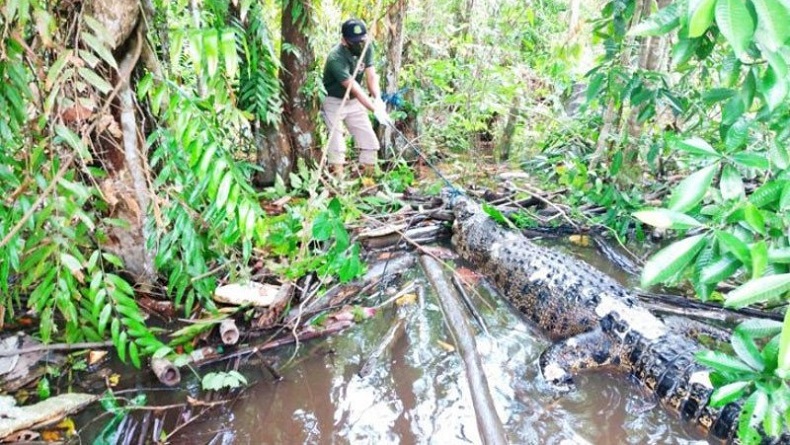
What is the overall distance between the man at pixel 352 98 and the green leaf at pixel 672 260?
151 inches

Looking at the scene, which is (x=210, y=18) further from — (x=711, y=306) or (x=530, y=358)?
(x=711, y=306)

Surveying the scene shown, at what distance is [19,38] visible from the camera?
83.3 inches

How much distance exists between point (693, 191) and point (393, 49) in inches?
203

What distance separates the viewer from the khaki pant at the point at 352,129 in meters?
5.54

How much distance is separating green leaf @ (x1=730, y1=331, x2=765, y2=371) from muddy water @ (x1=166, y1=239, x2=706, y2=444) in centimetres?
127

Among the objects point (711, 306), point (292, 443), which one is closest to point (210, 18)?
point (292, 443)

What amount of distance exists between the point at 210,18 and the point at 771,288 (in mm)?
3904

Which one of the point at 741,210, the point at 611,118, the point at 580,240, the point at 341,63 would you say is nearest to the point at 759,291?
the point at 741,210

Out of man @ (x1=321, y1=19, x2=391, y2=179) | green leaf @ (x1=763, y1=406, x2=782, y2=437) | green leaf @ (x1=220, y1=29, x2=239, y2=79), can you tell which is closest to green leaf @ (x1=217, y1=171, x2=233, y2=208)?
green leaf @ (x1=220, y1=29, x2=239, y2=79)

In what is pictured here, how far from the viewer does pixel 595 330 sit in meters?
3.21

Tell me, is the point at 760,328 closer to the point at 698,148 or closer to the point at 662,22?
the point at 698,148

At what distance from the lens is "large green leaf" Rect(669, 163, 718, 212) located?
4.37ft

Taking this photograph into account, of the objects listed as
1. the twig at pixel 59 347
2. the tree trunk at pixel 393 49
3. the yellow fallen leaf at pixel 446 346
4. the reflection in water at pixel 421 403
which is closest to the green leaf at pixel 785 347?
the reflection in water at pixel 421 403

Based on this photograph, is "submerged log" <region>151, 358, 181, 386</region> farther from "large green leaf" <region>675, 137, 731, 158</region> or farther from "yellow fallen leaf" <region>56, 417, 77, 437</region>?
"large green leaf" <region>675, 137, 731, 158</region>
